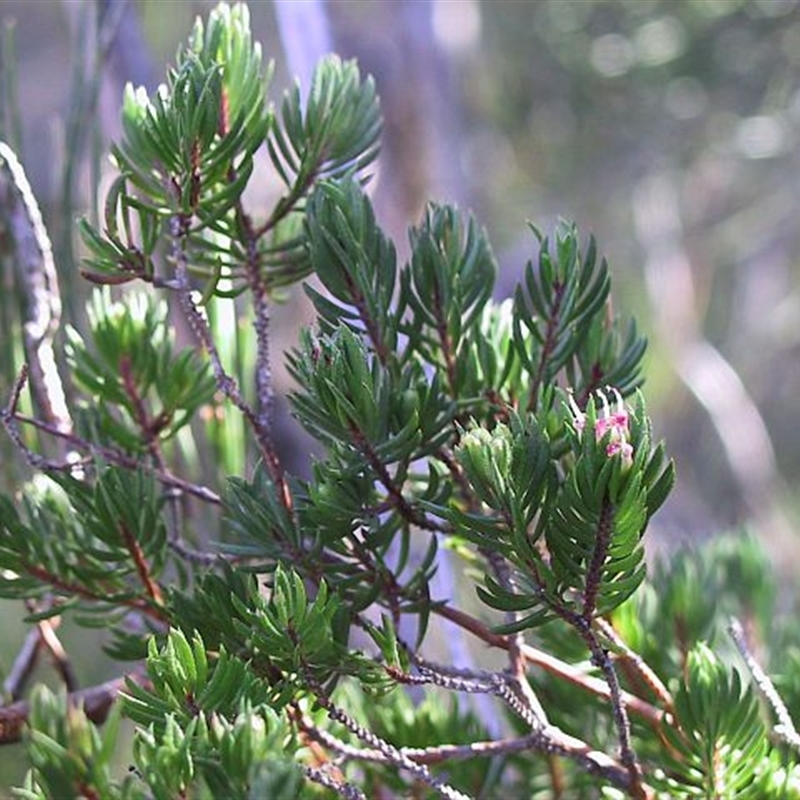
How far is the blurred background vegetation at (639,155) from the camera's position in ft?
5.85

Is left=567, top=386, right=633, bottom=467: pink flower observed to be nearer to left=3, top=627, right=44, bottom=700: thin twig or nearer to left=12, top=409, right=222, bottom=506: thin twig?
left=12, top=409, right=222, bottom=506: thin twig

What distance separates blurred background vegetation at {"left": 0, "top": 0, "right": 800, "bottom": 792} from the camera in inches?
70.2

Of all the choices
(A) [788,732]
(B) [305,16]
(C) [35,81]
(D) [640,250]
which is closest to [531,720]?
(A) [788,732]

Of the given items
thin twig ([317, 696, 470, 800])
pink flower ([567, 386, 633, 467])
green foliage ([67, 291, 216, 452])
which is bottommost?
thin twig ([317, 696, 470, 800])

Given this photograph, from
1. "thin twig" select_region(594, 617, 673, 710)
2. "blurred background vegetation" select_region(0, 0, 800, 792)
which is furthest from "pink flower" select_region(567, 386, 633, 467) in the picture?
"blurred background vegetation" select_region(0, 0, 800, 792)

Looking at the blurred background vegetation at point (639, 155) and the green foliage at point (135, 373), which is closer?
the green foliage at point (135, 373)

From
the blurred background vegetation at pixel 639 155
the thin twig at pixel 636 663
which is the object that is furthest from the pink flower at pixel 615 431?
the blurred background vegetation at pixel 639 155

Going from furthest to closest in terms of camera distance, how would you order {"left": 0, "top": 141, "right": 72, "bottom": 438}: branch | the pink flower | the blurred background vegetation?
the blurred background vegetation → {"left": 0, "top": 141, "right": 72, "bottom": 438}: branch → the pink flower

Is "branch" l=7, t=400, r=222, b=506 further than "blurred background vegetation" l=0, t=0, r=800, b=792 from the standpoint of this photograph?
No

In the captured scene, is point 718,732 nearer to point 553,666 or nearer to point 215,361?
point 553,666

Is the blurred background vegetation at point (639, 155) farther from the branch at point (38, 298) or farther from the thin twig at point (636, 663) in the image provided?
the thin twig at point (636, 663)

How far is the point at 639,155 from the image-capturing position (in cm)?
229

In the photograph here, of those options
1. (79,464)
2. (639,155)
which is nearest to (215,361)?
(79,464)

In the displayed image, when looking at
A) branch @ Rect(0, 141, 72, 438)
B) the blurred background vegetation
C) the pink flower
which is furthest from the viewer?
the blurred background vegetation
